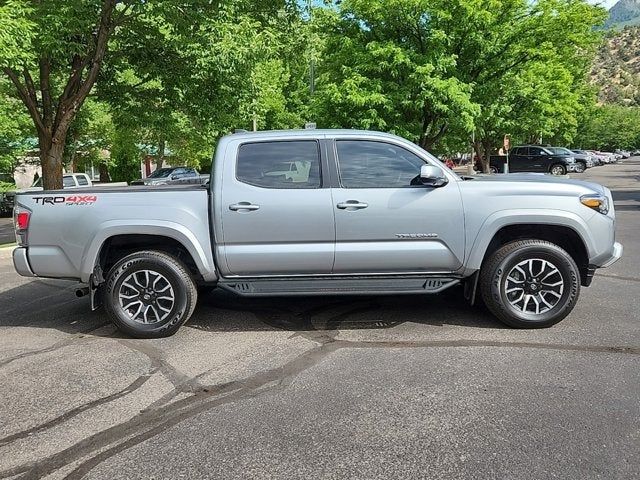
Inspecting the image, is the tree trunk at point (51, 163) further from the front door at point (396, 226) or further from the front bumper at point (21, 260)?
the front door at point (396, 226)

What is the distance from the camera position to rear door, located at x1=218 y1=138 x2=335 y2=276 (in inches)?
205

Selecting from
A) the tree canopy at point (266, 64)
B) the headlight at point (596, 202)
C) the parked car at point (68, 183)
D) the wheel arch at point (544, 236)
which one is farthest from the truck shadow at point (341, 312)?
the parked car at point (68, 183)

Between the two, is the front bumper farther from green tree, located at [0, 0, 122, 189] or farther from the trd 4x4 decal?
green tree, located at [0, 0, 122, 189]

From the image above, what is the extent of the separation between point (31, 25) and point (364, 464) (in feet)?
29.8

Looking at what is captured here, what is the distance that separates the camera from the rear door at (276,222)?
205 inches

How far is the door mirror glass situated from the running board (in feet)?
2.89

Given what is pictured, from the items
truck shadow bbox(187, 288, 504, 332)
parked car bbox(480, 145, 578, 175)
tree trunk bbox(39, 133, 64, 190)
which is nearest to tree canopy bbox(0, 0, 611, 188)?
tree trunk bbox(39, 133, 64, 190)

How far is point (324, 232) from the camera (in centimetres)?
522

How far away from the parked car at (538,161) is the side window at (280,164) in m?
33.3

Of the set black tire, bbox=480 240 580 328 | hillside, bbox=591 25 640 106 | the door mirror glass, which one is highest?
hillside, bbox=591 25 640 106

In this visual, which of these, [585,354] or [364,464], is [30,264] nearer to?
[364,464]

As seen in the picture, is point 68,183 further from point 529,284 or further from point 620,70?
point 620,70

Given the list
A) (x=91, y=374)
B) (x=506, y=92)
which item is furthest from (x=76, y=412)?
(x=506, y=92)

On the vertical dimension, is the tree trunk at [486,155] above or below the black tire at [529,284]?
above
